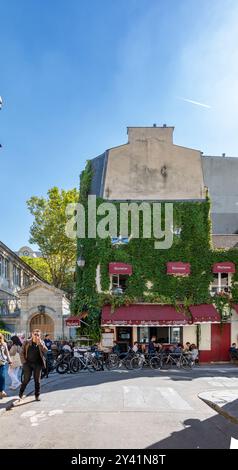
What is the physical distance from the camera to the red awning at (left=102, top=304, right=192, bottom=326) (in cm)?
2639

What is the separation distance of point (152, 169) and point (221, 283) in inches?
319

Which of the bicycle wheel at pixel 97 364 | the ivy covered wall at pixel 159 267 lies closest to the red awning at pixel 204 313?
the ivy covered wall at pixel 159 267

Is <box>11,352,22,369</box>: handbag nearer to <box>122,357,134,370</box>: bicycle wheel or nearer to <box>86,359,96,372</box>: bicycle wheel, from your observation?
<box>86,359,96,372</box>: bicycle wheel

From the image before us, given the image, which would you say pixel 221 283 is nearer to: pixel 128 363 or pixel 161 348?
pixel 161 348

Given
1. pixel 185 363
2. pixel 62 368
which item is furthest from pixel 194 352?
pixel 62 368

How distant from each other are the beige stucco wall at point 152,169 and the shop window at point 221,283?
5.05 meters

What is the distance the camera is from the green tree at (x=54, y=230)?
153 ft

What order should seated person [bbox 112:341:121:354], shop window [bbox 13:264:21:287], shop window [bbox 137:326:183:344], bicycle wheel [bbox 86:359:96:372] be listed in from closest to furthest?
bicycle wheel [bbox 86:359:96:372], seated person [bbox 112:341:121:354], shop window [bbox 137:326:183:344], shop window [bbox 13:264:21:287]

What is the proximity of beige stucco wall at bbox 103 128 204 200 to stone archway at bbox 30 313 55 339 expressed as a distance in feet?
32.7

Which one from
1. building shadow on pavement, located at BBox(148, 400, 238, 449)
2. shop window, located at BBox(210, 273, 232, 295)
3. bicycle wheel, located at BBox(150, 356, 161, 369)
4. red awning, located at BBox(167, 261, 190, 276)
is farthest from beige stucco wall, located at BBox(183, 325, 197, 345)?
building shadow on pavement, located at BBox(148, 400, 238, 449)

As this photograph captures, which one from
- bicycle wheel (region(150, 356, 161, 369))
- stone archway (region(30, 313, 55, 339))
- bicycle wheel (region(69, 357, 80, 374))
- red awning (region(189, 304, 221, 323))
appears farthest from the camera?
stone archway (region(30, 313, 55, 339))

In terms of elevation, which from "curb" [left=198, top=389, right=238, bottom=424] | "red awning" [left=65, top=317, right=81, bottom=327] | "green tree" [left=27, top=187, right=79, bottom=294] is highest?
"green tree" [left=27, top=187, right=79, bottom=294]
